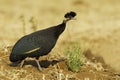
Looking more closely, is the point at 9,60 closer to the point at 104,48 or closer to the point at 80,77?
the point at 80,77

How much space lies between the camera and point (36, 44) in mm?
9352

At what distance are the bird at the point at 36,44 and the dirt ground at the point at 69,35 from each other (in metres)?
0.27

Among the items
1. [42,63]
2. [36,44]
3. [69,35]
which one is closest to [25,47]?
[36,44]

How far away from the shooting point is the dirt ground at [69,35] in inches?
373

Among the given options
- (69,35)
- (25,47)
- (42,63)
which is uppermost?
(69,35)

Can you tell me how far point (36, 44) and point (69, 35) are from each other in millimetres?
7821

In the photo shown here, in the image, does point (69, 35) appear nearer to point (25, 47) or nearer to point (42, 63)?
point (42, 63)

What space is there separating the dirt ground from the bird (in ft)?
0.89

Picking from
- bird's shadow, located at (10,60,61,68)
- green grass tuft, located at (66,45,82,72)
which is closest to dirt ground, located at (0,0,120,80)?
bird's shadow, located at (10,60,61,68)

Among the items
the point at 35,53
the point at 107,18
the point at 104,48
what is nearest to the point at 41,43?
the point at 35,53

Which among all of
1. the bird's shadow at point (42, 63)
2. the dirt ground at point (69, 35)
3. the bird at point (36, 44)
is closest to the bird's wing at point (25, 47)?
the bird at point (36, 44)

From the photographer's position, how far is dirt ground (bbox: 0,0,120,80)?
9.49 m

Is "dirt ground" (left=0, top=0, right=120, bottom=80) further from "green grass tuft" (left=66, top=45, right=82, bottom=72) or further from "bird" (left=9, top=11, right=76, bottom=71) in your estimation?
"bird" (left=9, top=11, right=76, bottom=71)

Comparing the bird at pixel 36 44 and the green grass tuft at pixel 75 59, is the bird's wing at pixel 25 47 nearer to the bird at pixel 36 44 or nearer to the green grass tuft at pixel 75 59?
the bird at pixel 36 44
